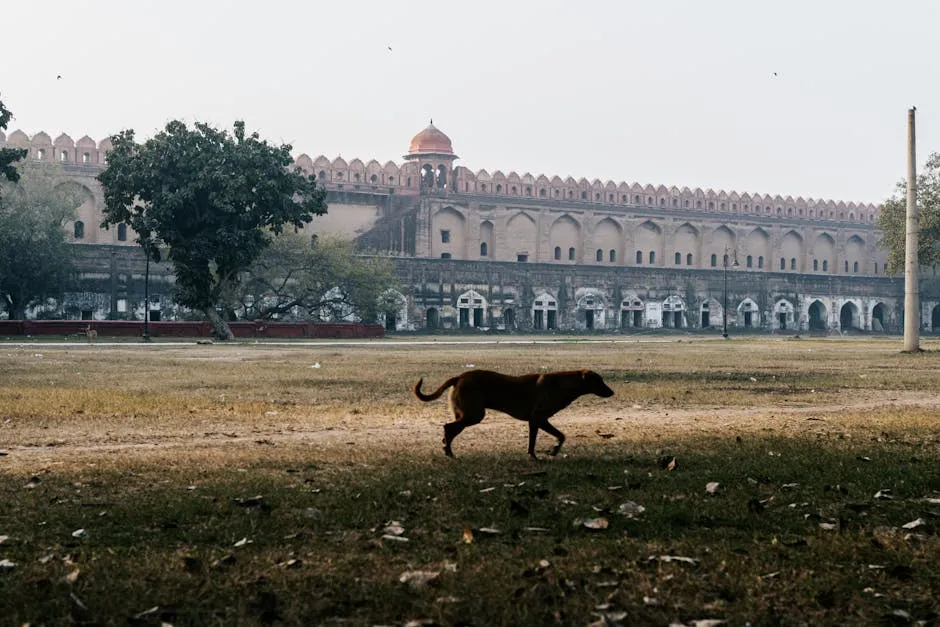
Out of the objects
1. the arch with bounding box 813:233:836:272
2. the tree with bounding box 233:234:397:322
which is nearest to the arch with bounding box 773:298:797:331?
the arch with bounding box 813:233:836:272

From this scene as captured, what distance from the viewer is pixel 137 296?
41.2 m

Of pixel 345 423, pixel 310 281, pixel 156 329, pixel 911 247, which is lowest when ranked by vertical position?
pixel 345 423

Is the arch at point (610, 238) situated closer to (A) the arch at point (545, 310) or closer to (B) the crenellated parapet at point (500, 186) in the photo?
(B) the crenellated parapet at point (500, 186)

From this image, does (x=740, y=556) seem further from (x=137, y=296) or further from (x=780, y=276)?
(x=780, y=276)

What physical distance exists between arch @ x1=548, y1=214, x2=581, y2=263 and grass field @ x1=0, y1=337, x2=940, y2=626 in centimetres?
4603

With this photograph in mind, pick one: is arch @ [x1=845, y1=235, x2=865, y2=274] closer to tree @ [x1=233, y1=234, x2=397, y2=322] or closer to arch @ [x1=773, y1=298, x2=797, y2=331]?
arch @ [x1=773, y1=298, x2=797, y2=331]

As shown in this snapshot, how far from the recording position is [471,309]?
152 feet

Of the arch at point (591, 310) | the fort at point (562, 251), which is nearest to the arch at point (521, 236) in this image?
the fort at point (562, 251)

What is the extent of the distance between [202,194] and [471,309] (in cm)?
1991

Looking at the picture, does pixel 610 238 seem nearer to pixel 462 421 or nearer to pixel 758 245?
pixel 758 245

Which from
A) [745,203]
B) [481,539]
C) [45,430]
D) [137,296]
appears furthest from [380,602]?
[745,203]

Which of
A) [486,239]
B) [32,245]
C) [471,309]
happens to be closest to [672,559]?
[32,245]

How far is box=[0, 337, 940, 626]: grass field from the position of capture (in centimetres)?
292

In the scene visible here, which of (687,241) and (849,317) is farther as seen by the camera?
(687,241)
